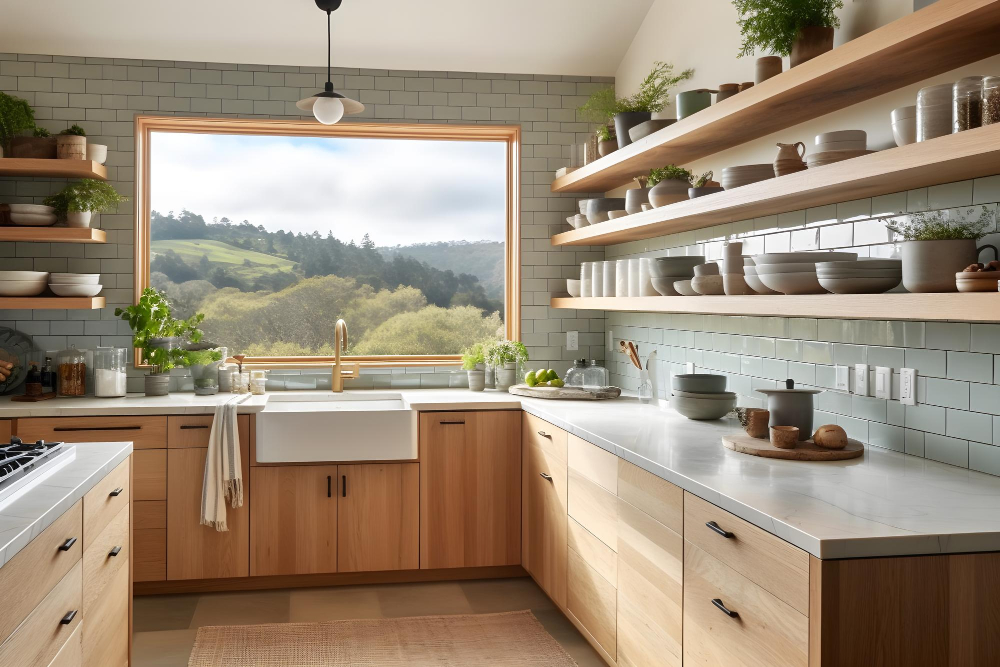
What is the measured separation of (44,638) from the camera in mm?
1978

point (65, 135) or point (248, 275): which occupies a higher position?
point (65, 135)

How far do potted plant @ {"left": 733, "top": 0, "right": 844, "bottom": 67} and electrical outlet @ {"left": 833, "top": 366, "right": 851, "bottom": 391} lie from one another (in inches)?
39.4

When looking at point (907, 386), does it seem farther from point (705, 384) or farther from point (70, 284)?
point (70, 284)

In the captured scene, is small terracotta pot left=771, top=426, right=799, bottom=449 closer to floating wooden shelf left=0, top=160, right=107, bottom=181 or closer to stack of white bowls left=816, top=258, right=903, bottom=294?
stack of white bowls left=816, top=258, right=903, bottom=294

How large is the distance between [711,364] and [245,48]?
2900mm

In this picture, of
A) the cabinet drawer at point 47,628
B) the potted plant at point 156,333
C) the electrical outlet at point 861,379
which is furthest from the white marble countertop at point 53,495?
the electrical outlet at point 861,379

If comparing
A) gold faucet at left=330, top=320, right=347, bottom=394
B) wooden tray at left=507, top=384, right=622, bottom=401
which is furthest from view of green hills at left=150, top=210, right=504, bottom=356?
wooden tray at left=507, top=384, right=622, bottom=401

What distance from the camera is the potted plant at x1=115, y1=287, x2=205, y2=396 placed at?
14.3 ft

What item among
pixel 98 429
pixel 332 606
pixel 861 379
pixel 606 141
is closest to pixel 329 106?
pixel 606 141

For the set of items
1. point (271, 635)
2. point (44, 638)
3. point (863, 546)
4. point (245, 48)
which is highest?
point (245, 48)

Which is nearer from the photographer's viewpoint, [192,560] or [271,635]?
[271,635]

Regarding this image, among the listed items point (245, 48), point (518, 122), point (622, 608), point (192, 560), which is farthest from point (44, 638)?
point (518, 122)

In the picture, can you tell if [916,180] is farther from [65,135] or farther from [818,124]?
[65,135]

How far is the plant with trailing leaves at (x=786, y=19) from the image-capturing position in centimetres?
261
